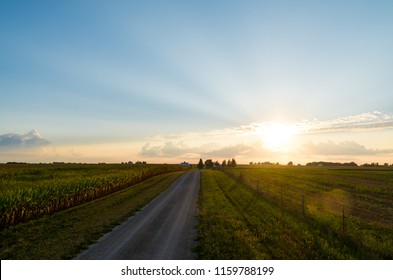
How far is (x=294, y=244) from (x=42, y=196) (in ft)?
58.2

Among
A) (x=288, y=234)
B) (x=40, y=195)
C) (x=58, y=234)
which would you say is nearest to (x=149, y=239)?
(x=58, y=234)

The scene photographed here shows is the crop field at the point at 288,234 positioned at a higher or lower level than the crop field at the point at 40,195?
lower

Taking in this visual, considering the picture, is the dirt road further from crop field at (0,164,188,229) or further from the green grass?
crop field at (0,164,188,229)

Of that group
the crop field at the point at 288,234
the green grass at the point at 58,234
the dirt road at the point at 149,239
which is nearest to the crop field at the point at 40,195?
the green grass at the point at 58,234

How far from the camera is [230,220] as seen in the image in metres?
19.6

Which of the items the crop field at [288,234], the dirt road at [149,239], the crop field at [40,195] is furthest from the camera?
the crop field at [40,195]

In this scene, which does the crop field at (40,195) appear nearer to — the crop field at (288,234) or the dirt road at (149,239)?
the dirt road at (149,239)

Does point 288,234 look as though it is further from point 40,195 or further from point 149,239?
point 40,195

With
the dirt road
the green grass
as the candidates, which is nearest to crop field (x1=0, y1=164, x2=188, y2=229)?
the green grass
